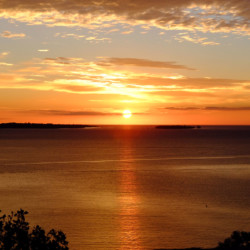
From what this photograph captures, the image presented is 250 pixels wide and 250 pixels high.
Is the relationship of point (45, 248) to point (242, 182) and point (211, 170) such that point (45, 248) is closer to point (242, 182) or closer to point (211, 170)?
point (242, 182)

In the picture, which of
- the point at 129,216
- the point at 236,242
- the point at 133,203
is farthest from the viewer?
the point at 133,203

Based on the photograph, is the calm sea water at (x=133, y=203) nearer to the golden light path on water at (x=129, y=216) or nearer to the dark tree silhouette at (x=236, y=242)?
the golden light path on water at (x=129, y=216)

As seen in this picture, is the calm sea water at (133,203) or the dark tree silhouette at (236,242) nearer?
the dark tree silhouette at (236,242)

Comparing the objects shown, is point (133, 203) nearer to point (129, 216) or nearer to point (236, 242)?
point (129, 216)

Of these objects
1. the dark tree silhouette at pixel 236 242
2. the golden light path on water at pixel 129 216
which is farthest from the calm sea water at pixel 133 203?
the dark tree silhouette at pixel 236 242

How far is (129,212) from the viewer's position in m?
38.7

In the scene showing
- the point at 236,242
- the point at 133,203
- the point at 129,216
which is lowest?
the point at 236,242

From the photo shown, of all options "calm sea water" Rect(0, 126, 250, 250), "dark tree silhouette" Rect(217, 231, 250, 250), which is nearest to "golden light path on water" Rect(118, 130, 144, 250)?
"calm sea water" Rect(0, 126, 250, 250)

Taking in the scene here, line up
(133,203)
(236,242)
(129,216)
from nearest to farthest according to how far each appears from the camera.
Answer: (236,242) < (129,216) < (133,203)

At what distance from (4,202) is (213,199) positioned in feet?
77.1

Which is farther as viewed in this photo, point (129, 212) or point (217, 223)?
point (129, 212)

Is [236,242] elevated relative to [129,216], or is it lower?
lower

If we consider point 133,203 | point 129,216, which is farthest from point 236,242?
point 133,203

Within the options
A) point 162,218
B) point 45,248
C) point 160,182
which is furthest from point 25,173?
point 45,248
